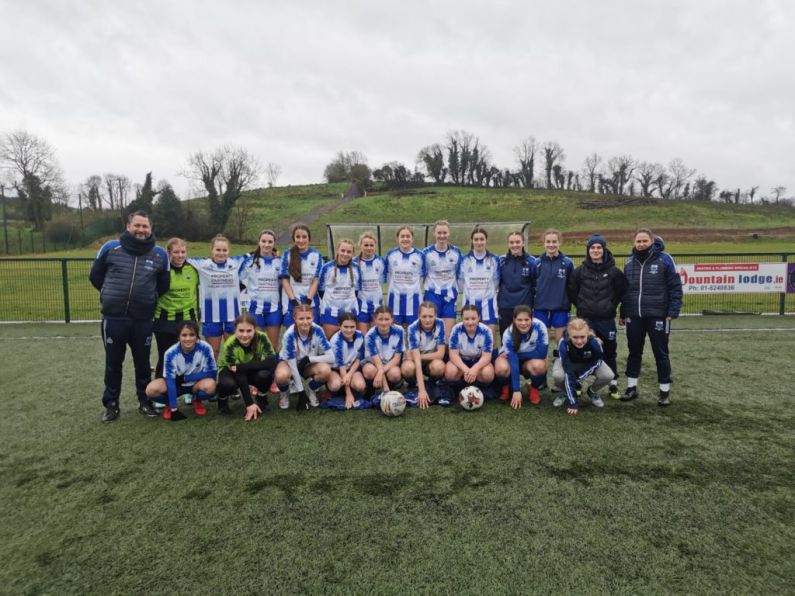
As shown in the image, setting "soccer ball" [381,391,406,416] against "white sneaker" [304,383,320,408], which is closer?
"soccer ball" [381,391,406,416]

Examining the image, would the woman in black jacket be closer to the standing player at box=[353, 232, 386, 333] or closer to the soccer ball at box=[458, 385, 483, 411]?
the soccer ball at box=[458, 385, 483, 411]

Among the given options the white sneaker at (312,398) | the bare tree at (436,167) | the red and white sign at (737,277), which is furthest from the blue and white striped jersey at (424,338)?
the bare tree at (436,167)

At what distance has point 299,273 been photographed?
4.88 meters

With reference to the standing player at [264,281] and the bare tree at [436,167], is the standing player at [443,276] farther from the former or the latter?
the bare tree at [436,167]

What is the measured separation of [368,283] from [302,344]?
103 cm

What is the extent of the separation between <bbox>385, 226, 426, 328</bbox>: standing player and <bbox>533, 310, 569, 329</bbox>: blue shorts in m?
1.30

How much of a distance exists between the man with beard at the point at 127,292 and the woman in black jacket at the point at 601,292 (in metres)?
3.95

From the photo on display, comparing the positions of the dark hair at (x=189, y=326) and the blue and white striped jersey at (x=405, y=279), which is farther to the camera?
the blue and white striped jersey at (x=405, y=279)

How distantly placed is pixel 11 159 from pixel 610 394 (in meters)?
51.4

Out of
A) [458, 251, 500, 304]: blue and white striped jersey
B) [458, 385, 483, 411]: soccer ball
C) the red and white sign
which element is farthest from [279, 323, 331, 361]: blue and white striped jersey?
the red and white sign

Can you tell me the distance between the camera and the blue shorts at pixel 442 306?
523 centimetres

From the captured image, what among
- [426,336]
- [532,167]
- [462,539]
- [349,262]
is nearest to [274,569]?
[462,539]

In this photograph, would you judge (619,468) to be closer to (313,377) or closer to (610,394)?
(610,394)

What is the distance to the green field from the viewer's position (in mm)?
2143
